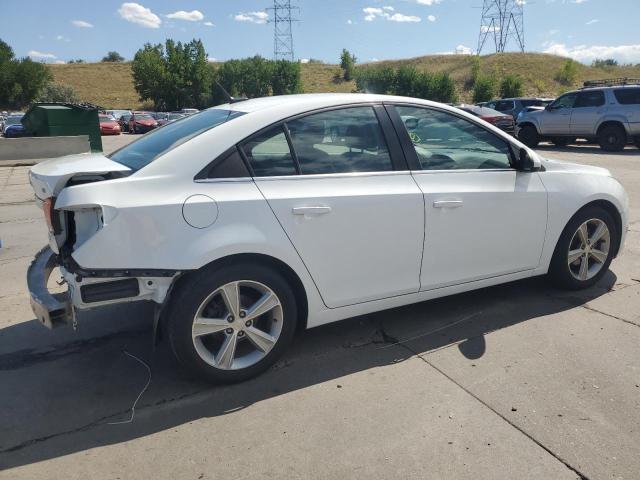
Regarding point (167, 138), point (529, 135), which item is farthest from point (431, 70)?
point (167, 138)

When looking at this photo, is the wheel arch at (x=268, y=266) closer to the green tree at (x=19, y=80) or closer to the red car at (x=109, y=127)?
the red car at (x=109, y=127)

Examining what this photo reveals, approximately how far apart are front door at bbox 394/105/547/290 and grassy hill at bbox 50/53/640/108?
2460 inches

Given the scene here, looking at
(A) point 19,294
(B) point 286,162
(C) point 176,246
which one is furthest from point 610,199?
(A) point 19,294

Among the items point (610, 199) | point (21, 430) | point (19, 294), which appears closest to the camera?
point (21, 430)

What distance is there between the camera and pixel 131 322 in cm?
398

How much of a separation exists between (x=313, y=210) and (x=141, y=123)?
35463mm

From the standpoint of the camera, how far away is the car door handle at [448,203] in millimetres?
3463

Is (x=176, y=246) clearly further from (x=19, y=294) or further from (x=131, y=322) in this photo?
(x=19, y=294)

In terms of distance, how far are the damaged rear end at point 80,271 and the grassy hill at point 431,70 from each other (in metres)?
64.3

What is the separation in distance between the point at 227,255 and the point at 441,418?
4.66ft

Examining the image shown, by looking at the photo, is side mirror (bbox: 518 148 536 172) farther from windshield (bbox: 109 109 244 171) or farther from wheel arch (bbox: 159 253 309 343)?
windshield (bbox: 109 109 244 171)

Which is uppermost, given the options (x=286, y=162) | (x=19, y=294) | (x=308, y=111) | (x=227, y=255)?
(x=308, y=111)

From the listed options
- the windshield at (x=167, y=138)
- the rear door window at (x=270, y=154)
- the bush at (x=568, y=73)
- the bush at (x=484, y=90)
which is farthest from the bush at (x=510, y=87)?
the rear door window at (x=270, y=154)

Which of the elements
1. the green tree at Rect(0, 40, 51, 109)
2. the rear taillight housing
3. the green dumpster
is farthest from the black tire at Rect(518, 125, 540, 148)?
the green tree at Rect(0, 40, 51, 109)
